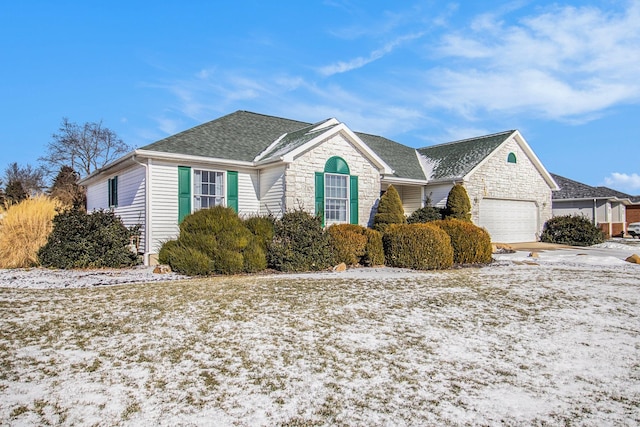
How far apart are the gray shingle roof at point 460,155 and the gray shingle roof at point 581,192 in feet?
42.5

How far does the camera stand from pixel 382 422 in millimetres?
2984

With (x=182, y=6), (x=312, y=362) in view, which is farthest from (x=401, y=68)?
(x=312, y=362)

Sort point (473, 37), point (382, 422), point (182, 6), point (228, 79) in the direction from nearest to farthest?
point (382, 422) < point (182, 6) < point (473, 37) < point (228, 79)

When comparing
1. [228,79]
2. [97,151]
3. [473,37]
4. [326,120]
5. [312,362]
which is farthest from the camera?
[97,151]

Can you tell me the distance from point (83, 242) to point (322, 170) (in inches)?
314

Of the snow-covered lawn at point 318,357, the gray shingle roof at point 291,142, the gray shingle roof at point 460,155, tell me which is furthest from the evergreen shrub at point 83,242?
the gray shingle roof at point 460,155

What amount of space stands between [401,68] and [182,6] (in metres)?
6.67

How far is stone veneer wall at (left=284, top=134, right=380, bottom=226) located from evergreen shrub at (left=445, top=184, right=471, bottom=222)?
12.3 feet

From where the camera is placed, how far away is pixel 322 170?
1539cm

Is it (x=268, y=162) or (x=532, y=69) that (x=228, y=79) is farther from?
(x=532, y=69)

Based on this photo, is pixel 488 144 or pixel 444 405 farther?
pixel 488 144

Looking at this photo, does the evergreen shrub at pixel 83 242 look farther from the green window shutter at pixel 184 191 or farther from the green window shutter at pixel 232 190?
the green window shutter at pixel 232 190

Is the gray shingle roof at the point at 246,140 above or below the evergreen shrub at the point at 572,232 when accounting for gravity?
above

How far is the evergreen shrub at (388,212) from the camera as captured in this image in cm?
1636
